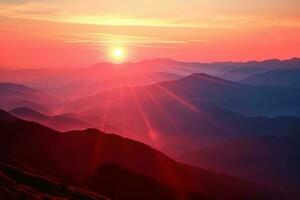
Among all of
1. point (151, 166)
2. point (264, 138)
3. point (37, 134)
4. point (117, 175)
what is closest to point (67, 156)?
point (37, 134)

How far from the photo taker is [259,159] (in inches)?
4461

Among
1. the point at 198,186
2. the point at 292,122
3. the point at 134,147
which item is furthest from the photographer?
the point at 292,122

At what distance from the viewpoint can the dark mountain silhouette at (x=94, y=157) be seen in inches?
2425

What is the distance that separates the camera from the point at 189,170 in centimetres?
6888

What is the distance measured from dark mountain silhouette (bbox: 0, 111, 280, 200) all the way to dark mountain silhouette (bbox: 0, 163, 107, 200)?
22.4m

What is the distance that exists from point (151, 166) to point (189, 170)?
743 centimetres

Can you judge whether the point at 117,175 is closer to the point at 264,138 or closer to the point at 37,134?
the point at 37,134

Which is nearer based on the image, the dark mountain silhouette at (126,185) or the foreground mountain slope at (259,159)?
the dark mountain silhouette at (126,185)

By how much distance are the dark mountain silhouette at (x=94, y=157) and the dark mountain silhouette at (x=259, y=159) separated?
→ 1243 inches

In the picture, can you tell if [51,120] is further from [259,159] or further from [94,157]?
[94,157]

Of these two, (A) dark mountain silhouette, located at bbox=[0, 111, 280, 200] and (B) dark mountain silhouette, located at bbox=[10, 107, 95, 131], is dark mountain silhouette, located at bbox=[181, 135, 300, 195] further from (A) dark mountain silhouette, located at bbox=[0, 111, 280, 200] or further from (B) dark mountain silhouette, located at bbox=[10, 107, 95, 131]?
(B) dark mountain silhouette, located at bbox=[10, 107, 95, 131]

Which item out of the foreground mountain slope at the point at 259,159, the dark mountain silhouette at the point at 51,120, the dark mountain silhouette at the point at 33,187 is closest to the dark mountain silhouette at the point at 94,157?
the dark mountain silhouette at the point at 33,187

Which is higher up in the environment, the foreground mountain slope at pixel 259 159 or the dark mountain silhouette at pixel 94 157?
the foreground mountain slope at pixel 259 159

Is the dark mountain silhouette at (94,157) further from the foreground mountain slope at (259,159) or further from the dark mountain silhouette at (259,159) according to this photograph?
the foreground mountain slope at (259,159)
